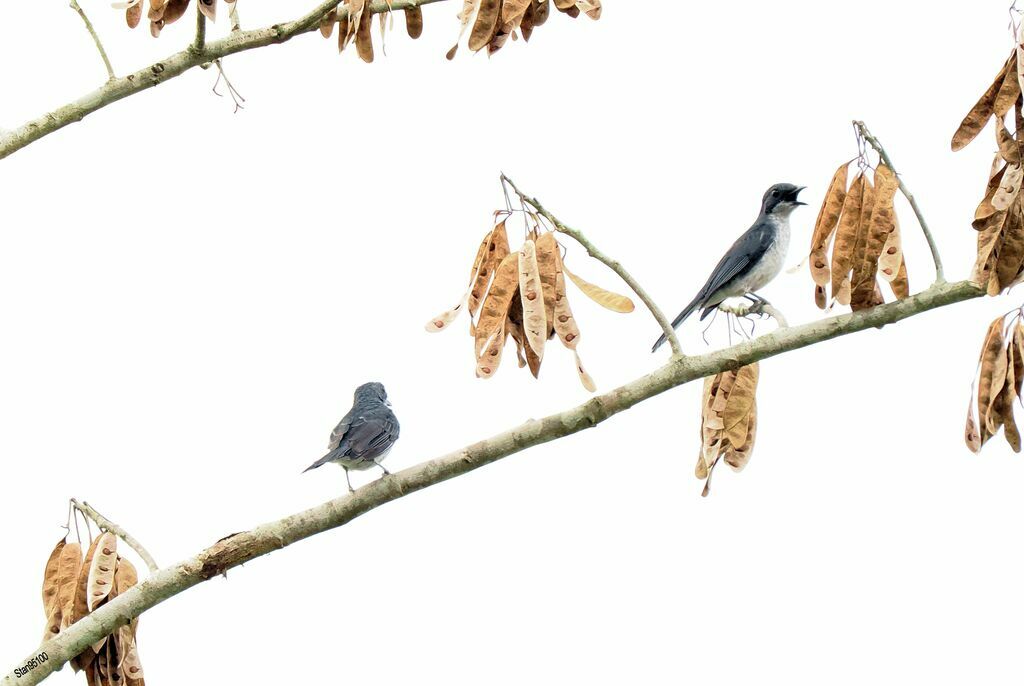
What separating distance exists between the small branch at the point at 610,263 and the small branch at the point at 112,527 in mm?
2354

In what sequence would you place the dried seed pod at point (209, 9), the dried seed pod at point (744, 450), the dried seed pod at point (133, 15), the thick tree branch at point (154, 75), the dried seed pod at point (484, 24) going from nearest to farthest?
the dried seed pod at point (484, 24) → the dried seed pod at point (209, 9) → the dried seed pod at point (133, 15) → the dried seed pod at point (744, 450) → the thick tree branch at point (154, 75)

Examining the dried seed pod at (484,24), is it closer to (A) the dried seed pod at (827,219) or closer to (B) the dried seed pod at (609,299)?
(B) the dried seed pod at (609,299)

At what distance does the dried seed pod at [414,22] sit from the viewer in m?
5.29

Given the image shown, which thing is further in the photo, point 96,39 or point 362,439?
point 362,439

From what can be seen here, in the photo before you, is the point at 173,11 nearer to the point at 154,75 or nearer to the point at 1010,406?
the point at 154,75

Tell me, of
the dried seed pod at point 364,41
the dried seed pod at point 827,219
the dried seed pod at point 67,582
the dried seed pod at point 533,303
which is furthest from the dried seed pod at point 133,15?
the dried seed pod at point 827,219

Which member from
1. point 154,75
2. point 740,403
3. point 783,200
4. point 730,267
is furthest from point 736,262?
point 154,75

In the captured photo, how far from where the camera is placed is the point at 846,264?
Result: 466 centimetres

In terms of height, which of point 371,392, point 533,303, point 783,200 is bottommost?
point 533,303

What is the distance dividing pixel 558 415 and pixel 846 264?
4.45 feet

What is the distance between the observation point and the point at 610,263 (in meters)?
4.52

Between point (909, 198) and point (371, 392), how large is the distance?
3883 millimetres

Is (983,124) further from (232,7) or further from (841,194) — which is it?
(232,7)

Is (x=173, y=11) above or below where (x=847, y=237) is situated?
above
